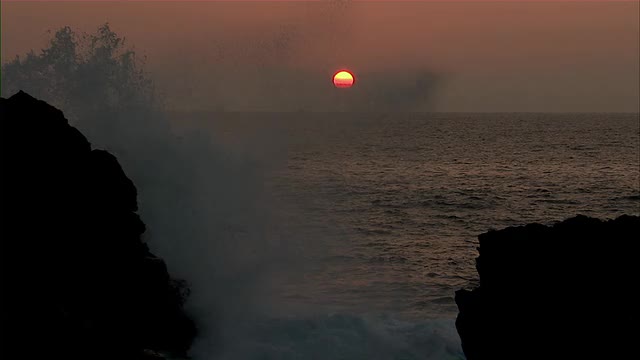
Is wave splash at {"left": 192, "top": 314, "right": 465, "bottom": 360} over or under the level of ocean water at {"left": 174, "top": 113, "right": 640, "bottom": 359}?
under

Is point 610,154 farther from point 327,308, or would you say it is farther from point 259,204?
point 327,308

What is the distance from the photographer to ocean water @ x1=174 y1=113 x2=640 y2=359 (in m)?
21.7

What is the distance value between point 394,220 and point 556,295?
35.3 meters

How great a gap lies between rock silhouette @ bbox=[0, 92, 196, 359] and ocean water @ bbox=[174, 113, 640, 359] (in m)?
2.87

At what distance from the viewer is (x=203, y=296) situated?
24609 mm

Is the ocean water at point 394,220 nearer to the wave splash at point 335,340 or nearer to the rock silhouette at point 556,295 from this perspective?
the wave splash at point 335,340

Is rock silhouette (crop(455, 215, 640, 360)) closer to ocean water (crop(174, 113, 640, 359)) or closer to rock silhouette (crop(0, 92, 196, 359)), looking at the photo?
ocean water (crop(174, 113, 640, 359))

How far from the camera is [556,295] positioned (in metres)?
12.3

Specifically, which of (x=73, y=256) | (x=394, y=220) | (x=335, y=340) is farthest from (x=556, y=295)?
(x=394, y=220)

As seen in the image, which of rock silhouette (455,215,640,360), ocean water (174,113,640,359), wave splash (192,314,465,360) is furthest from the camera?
ocean water (174,113,640,359)

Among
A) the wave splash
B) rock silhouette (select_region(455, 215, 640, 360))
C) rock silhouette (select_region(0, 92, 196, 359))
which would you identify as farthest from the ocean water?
rock silhouette (select_region(455, 215, 640, 360))

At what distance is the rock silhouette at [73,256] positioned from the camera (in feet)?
46.3

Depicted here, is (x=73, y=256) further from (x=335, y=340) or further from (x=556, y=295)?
(x=556, y=295)

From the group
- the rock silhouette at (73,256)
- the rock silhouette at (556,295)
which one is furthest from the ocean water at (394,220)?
the rock silhouette at (556,295)
